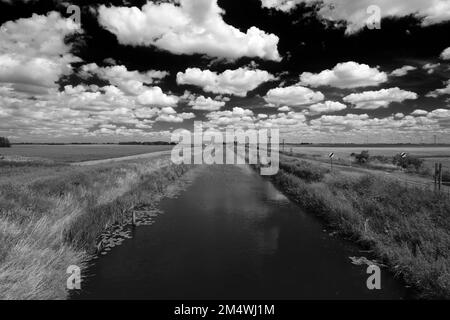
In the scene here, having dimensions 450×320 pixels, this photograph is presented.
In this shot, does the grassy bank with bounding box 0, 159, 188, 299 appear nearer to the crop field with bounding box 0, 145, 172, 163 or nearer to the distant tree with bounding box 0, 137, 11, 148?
the crop field with bounding box 0, 145, 172, 163

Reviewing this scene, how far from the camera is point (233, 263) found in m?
10.2

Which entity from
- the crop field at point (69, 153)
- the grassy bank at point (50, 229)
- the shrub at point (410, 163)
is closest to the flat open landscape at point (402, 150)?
the shrub at point (410, 163)

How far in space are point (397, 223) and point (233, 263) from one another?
6.92m

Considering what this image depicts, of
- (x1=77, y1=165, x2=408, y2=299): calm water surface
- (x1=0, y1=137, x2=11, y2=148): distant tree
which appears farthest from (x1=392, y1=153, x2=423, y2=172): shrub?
(x1=0, y1=137, x2=11, y2=148): distant tree

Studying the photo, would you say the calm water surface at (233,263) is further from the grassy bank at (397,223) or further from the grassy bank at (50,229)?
the grassy bank at (50,229)

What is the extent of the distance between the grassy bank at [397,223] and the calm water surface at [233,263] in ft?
2.31

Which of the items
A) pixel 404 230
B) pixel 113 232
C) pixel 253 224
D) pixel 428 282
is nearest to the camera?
pixel 428 282

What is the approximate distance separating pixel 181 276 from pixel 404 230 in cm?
853

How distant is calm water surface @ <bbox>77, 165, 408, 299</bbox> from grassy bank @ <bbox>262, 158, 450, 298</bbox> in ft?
2.31

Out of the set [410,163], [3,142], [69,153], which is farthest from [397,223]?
[3,142]
